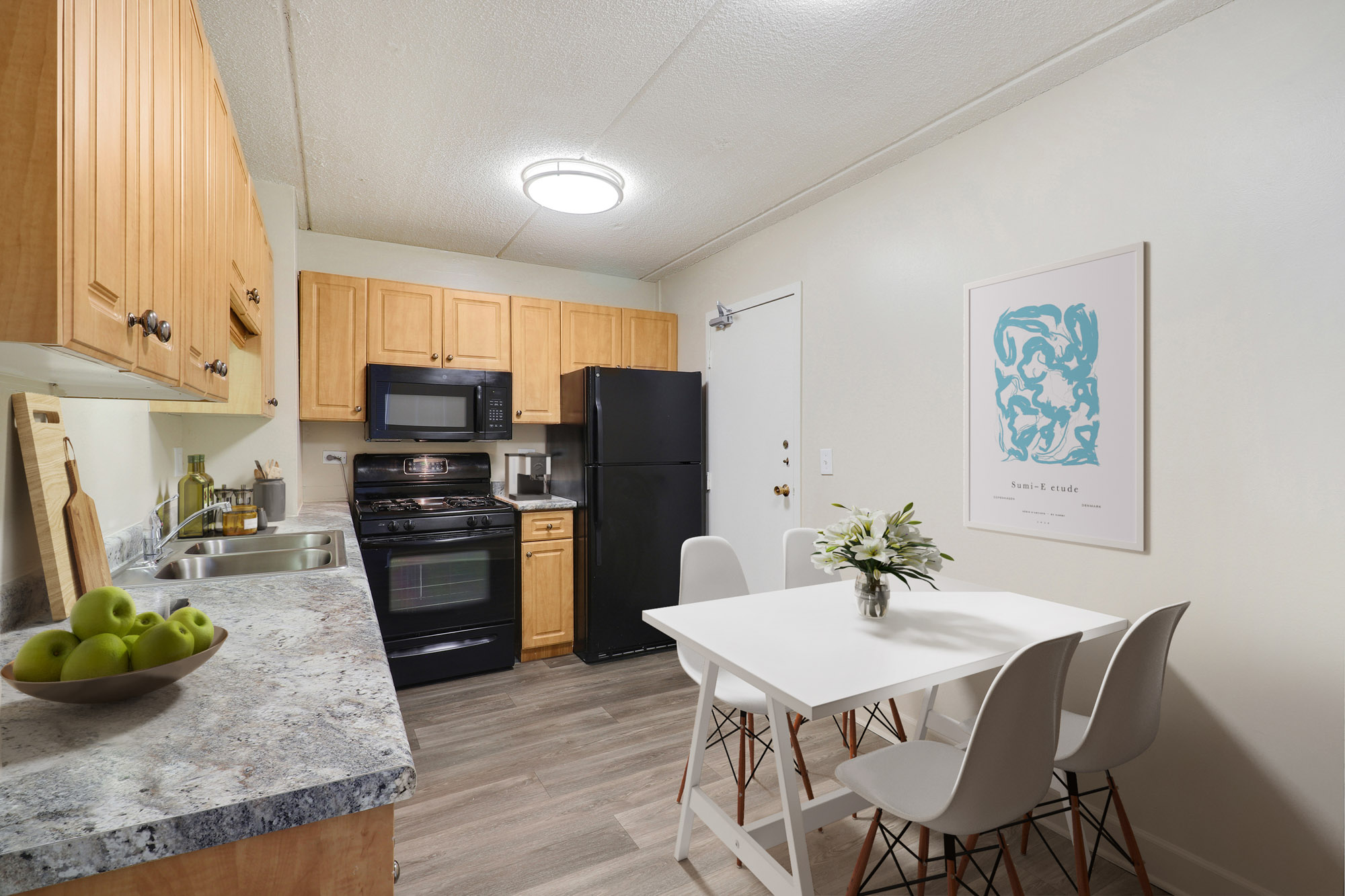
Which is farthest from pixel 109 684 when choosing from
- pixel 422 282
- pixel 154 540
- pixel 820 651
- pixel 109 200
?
pixel 422 282

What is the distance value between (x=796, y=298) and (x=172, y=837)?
3.05 metres

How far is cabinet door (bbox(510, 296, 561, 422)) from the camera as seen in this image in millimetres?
3793

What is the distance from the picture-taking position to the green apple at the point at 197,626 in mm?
962


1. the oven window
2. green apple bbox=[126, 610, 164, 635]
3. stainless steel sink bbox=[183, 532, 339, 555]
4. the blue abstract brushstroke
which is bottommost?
the oven window

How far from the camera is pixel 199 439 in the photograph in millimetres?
2758

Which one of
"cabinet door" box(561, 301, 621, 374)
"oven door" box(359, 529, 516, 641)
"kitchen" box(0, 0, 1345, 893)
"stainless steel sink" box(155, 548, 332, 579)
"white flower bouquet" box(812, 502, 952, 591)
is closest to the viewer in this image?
"kitchen" box(0, 0, 1345, 893)

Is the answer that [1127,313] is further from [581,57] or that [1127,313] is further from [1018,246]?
[581,57]

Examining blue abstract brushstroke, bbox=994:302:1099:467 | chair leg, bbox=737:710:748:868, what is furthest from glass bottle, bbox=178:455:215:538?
blue abstract brushstroke, bbox=994:302:1099:467

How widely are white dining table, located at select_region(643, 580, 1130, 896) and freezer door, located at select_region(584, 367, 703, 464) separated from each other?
172cm

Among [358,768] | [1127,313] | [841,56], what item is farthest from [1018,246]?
[358,768]

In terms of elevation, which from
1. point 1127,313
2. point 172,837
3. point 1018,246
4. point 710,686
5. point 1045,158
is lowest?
point 710,686

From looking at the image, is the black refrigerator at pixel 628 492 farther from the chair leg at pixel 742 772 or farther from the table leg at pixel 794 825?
the table leg at pixel 794 825

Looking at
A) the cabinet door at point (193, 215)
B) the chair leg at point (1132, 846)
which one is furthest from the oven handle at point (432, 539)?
the chair leg at point (1132, 846)

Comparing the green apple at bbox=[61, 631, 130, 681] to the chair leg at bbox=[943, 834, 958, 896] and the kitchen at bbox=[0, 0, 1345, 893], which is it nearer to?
the kitchen at bbox=[0, 0, 1345, 893]
